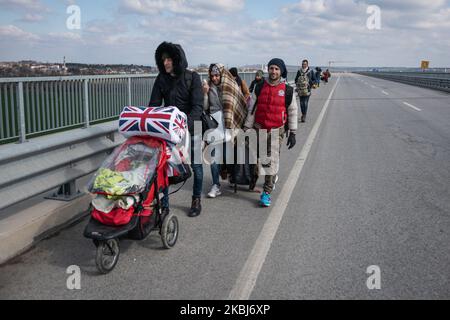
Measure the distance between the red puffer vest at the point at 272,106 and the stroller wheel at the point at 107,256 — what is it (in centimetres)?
285

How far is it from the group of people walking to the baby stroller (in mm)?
584

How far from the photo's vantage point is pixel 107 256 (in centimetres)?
415

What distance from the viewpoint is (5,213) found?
5.05 m

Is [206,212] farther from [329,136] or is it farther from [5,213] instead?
[329,136]

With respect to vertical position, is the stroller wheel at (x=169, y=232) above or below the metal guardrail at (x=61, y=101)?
below

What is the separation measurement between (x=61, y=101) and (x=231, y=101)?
3316 millimetres

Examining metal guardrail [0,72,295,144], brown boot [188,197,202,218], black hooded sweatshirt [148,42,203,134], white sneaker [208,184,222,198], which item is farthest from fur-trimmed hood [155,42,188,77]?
metal guardrail [0,72,295,144]

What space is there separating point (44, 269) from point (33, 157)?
118 centimetres

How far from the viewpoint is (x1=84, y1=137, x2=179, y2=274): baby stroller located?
4.10 meters

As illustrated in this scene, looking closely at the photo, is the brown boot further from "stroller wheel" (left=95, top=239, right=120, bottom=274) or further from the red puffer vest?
"stroller wheel" (left=95, top=239, right=120, bottom=274)

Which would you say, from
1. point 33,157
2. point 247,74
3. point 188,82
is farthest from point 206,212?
point 247,74

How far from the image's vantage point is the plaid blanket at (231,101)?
6.25 meters

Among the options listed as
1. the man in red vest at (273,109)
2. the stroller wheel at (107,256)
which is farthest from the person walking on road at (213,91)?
the stroller wheel at (107,256)

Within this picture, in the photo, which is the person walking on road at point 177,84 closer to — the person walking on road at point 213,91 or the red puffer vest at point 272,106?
the person walking on road at point 213,91
